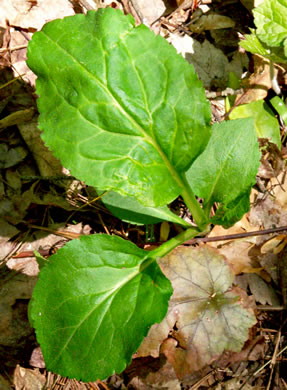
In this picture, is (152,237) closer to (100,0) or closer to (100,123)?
(100,123)

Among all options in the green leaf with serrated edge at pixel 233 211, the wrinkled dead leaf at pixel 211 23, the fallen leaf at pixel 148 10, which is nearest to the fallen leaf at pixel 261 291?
the green leaf with serrated edge at pixel 233 211

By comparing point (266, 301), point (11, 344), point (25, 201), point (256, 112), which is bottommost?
point (266, 301)

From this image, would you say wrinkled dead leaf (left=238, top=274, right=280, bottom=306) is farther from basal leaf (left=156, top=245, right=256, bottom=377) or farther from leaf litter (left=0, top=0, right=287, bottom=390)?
basal leaf (left=156, top=245, right=256, bottom=377)

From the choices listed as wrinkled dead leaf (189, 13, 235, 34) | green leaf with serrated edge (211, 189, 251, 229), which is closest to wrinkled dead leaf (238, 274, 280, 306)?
green leaf with serrated edge (211, 189, 251, 229)

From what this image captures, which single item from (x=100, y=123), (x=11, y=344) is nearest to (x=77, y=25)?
(x=100, y=123)

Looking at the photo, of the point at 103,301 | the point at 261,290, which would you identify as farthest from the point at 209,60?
the point at 103,301
